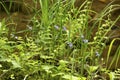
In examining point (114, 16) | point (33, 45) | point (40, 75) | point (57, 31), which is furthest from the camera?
point (114, 16)

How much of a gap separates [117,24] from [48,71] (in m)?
1.33

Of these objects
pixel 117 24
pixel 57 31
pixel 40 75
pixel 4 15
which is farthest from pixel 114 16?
pixel 40 75

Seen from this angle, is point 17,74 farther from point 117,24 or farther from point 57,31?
point 117,24

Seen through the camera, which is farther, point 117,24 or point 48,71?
point 117,24

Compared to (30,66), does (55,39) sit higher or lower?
higher

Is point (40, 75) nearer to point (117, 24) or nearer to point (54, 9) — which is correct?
point (54, 9)

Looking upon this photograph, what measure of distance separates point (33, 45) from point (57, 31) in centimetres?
26

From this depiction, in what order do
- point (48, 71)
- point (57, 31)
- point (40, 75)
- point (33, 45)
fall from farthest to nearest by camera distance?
1. point (57, 31)
2. point (33, 45)
3. point (40, 75)
4. point (48, 71)

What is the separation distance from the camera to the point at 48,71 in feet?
5.97

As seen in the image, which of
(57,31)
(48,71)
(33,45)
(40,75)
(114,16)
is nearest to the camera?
(48,71)

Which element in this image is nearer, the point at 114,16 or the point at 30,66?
the point at 30,66

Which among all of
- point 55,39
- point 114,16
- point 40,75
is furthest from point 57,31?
point 114,16

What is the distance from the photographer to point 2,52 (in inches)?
75.9

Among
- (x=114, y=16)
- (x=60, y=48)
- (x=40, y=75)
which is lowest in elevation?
(x=40, y=75)
